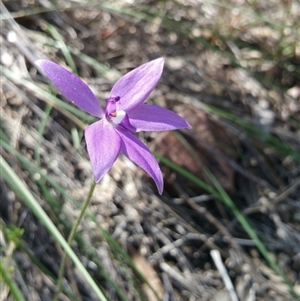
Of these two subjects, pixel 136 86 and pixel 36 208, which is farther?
pixel 36 208

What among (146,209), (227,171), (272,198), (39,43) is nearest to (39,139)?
(146,209)

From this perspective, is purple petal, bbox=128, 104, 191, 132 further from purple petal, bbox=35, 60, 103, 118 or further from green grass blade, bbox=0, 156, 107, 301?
green grass blade, bbox=0, 156, 107, 301

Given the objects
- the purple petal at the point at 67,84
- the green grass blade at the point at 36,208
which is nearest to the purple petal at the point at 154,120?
the purple petal at the point at 67,84

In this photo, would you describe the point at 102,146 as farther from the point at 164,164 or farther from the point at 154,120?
the point at 164,164

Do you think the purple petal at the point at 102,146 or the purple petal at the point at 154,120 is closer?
the purple petal at the point at 102,146

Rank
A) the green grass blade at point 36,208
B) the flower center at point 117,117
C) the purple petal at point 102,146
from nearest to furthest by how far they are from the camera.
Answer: the purple petal at point 102,146, the flower center at point 117,117, the green grass blade at point 36,208

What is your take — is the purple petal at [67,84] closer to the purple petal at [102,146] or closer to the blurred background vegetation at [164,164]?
the purple petal at [102,146]

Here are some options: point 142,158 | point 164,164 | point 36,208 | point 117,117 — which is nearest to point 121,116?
point 117,117
